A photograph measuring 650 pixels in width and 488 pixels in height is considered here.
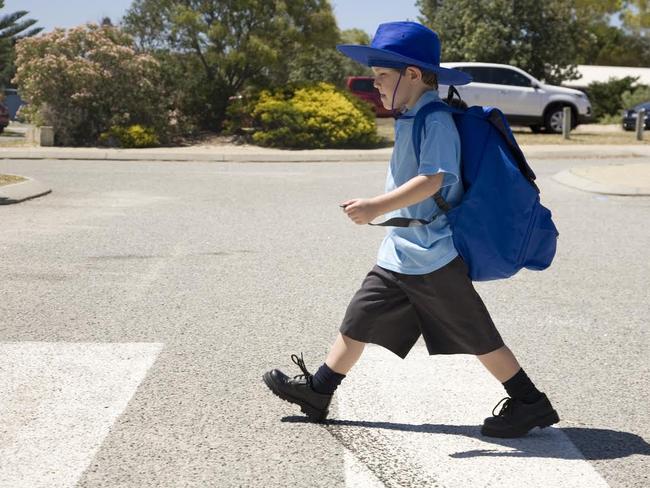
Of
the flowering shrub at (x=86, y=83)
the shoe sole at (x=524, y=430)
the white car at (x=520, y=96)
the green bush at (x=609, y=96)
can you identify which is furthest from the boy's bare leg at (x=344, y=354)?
the green bush at (x=609, y=96)

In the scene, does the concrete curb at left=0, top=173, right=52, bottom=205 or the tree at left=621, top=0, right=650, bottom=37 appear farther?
the tree at left=621, top=0, right=650, bottom=37

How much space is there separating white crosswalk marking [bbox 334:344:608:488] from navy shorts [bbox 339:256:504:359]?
352 mm

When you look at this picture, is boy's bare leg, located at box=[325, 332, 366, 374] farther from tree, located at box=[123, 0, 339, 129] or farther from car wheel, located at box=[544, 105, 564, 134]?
car wheel, located at box=[544, 105, 564, 134]

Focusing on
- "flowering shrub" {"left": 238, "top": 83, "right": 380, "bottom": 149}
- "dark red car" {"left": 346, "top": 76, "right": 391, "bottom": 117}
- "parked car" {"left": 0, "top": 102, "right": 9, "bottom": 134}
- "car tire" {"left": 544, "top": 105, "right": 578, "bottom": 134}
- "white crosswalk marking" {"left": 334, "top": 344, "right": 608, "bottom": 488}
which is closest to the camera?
"white crosswalk marking" {"left": 334, "top": 344, "right": 608, "bottom": 488}

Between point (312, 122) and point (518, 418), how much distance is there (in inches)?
730

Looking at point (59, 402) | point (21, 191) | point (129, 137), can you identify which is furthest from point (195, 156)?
point (59, 402)

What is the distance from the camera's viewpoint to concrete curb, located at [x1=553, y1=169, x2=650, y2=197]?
520 inches

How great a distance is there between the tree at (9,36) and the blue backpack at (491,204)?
130 ft

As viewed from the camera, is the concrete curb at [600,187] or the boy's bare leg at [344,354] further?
the concrete curb at [600,187]

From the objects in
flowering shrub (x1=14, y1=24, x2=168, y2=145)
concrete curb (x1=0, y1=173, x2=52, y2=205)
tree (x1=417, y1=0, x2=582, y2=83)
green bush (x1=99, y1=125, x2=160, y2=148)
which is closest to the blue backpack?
concrete curb (x1=0, y1=173, x2=52, y2=205)

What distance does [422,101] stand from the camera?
395 cm

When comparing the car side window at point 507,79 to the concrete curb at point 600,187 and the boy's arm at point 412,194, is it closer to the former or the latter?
the concrete curb at point 600,187

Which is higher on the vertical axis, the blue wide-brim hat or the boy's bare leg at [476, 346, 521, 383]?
the blue wide-brim hat

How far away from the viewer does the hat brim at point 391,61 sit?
12.7 feet
